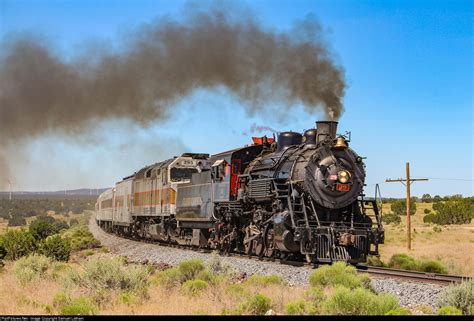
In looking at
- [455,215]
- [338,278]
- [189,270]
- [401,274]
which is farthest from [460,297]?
[455,215]

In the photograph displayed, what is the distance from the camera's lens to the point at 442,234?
44.4 m

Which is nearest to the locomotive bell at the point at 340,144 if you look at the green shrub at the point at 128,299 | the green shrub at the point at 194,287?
the green shrub at the point at 194,287

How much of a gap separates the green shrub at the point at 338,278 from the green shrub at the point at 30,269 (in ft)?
22.5

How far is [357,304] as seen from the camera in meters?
9.45

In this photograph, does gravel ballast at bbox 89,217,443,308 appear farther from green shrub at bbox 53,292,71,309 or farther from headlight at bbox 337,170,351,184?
green shrub at bbox 53,292,71,309

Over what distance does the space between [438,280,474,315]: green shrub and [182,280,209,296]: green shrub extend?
4656mm

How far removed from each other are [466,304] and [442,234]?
36.5 m

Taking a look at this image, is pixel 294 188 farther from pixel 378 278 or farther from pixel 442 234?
pixel 442 234

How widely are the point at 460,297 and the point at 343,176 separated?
760 cm

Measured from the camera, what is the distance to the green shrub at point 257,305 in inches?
389

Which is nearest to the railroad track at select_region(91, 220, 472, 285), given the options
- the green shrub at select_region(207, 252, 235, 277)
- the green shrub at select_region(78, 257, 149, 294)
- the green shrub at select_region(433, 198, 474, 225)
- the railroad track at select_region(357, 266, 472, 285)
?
the railroad track at select_region(357, 266, 472, 285)

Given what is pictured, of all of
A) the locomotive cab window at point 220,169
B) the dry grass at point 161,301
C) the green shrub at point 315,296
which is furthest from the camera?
the locomotive cab window at point 220,169

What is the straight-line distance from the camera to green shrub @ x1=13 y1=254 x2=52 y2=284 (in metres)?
14.4

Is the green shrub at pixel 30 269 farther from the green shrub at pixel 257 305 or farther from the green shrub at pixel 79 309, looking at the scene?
the green shrub at pixel 257 305
